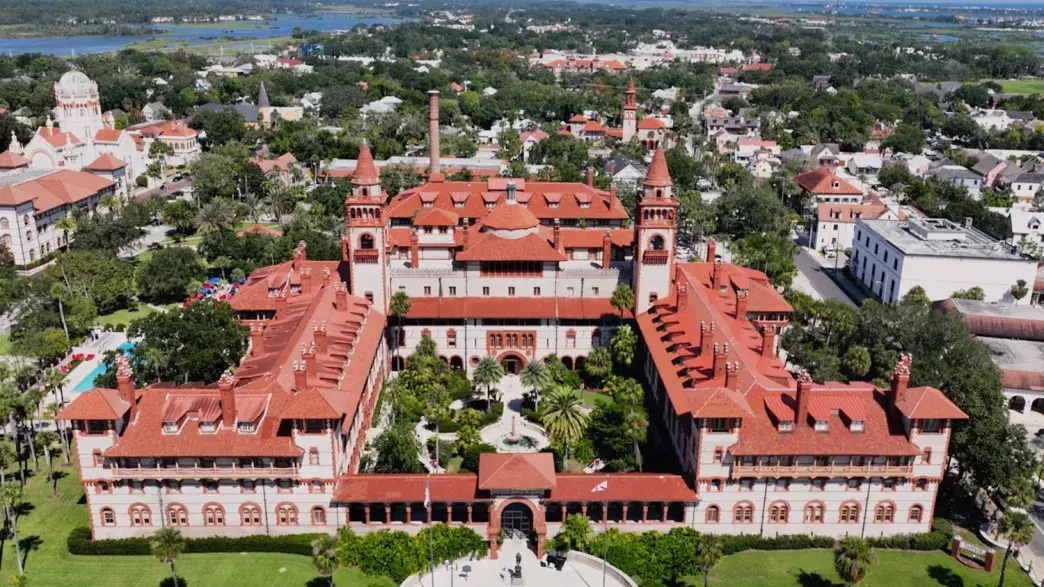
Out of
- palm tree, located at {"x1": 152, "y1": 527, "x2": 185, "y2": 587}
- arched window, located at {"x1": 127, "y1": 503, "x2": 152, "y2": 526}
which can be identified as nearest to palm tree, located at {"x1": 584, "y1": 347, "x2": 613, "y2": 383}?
arched window, located at {"x1": 127, "y1": 503, "x2": 152, "y2": 526}

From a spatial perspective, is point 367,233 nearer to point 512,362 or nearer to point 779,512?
point 512,362

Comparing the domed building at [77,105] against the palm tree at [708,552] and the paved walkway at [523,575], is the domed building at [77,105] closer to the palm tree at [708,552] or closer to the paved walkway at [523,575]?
the paved walkway at [523,575]

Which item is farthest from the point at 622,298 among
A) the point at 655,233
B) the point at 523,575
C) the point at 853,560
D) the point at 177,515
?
the point at 177,515

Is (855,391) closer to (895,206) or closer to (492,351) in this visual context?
(492,351)

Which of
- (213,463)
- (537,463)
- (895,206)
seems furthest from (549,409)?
(895,206)

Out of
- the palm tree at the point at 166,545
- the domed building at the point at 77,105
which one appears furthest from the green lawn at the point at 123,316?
the domed building at the point at 77,105
